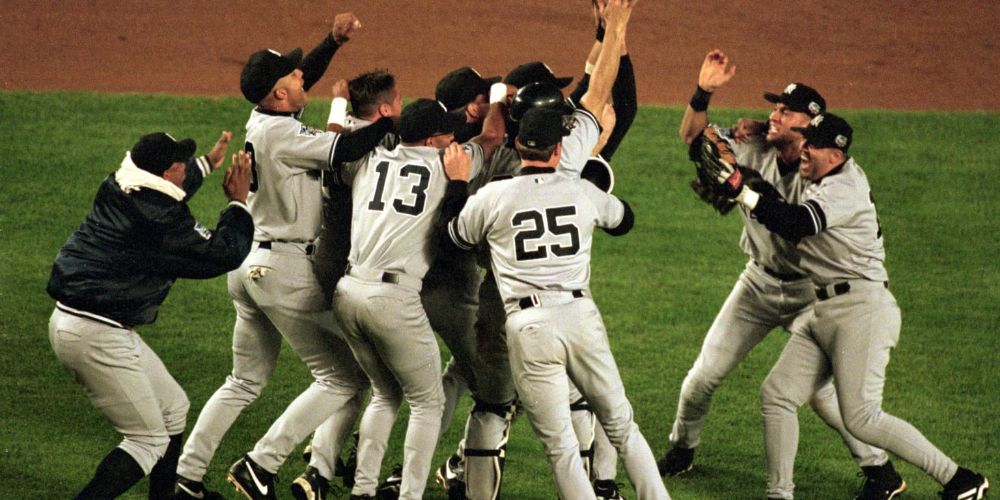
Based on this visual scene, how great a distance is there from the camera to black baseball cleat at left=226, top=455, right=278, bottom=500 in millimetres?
5863

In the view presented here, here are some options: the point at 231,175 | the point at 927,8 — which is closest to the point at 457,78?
the point at 231,175

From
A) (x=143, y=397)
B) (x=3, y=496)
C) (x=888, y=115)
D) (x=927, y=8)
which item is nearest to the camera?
(x=143, y=397)

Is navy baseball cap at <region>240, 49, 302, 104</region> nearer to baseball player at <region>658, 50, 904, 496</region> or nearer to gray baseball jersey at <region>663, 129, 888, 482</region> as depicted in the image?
baseball player at <region>658, 50, 904, 496</region>

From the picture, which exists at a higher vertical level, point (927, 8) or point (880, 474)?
point (927, 8)

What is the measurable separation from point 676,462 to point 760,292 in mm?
972

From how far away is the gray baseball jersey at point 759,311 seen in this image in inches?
248

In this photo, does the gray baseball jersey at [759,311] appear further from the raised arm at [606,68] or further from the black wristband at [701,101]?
the raised arm at [606,68]

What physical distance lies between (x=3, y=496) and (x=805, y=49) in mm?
10797

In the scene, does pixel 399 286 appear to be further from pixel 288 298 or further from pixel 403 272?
pixel 288 298

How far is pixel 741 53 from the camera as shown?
1428 centimetres

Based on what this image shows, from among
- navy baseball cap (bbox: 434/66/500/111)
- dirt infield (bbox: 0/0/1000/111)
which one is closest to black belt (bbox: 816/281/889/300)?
navy baseball cap (bbox: 434/66/500/111)

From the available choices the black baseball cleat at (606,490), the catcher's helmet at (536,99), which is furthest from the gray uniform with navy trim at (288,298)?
the black baseball cleat at (606,490)

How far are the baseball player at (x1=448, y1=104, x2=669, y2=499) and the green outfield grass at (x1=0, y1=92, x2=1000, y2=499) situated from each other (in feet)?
3.26

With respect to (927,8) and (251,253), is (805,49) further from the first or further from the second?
(251,253)
